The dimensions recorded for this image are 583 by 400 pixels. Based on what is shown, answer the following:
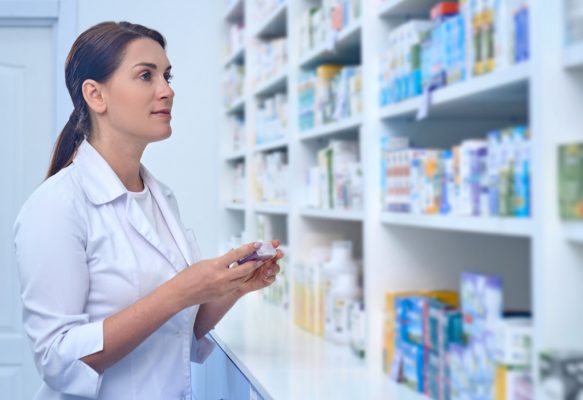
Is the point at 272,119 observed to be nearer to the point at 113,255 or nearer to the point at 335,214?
the point at 335,214

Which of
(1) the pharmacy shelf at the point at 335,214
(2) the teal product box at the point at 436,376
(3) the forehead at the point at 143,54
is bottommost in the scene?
(2) the teal product box at the point at 436,376

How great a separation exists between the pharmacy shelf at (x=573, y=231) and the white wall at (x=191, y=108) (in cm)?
317

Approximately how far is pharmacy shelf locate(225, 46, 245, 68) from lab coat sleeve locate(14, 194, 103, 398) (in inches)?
106

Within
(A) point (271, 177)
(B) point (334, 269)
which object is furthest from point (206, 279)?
(A) point (271, 177)

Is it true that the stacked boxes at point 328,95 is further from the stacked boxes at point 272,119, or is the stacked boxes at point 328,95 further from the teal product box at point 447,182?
the teal product box at point 447,182

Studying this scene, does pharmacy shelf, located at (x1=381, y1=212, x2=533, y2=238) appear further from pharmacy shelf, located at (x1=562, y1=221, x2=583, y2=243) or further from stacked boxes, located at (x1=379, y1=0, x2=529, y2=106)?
stacked boxes, located at (x1=379, y1=0, x2=529, y2=106)

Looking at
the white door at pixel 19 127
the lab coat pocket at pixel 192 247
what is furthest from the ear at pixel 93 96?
the white door at pixel 19 127

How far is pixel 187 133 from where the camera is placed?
14.9 ft

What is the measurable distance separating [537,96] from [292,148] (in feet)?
6.77

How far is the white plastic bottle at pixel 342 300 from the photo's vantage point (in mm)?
2822

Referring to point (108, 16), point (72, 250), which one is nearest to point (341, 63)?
point (108, 16)

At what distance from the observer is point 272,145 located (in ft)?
12.6

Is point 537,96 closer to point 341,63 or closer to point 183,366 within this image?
point 183,366

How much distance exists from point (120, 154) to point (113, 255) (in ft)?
0.98
